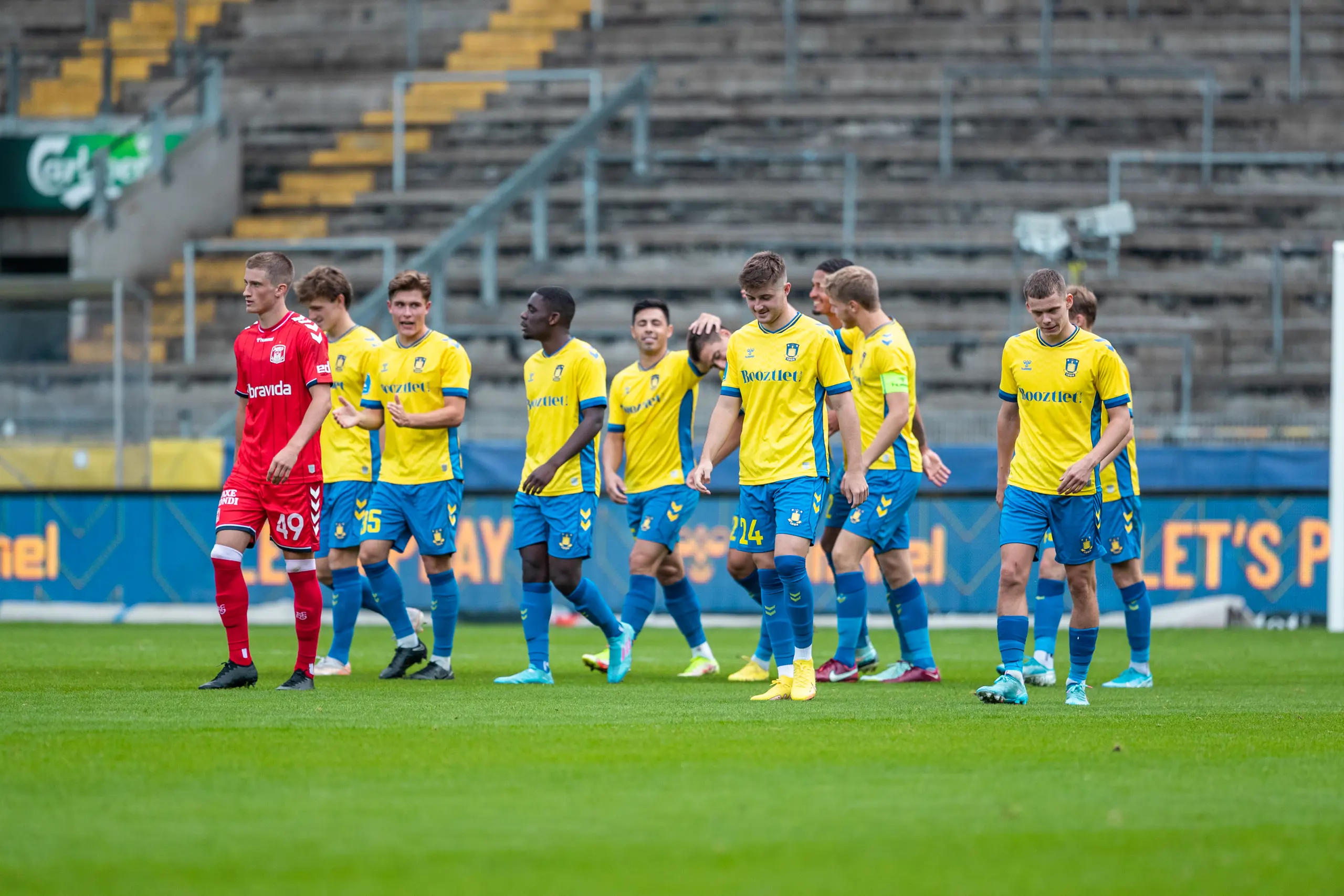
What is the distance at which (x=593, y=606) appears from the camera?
35.7ft

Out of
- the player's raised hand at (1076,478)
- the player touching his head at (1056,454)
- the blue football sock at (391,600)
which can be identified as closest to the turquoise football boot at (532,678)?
the blue football sock at (391,600)

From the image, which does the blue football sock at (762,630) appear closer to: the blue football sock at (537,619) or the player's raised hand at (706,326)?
the blue football sock at (537,619)

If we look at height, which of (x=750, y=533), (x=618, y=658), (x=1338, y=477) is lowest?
(x=618, y=658)

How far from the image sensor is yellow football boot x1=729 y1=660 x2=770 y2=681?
36.1 feet

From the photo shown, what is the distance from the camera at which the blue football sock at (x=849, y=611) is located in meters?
11.1

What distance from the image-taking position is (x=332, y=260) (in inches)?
995

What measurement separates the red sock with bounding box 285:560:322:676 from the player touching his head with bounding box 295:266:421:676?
122 centimetres

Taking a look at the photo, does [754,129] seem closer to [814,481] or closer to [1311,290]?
[1311,290]

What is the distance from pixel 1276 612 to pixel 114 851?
14.9 metres

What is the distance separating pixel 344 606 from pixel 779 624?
10.4 ft

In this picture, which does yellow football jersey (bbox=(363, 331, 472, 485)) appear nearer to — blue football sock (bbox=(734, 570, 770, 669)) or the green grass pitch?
the green grass pitch

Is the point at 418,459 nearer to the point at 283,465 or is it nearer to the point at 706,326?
the point at 283,465

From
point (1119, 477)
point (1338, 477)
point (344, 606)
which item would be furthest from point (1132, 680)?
point (1338, 477)

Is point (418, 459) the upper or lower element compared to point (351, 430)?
lower
